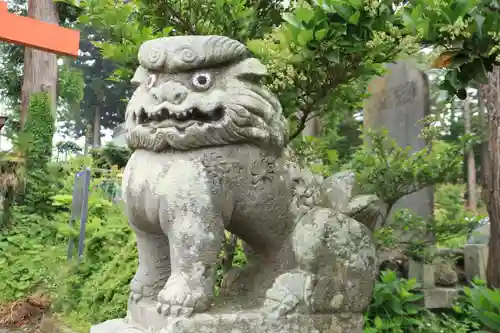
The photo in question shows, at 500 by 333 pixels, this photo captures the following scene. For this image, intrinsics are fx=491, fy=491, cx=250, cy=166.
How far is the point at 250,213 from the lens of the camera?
5.84 feet

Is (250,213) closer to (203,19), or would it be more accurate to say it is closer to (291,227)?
(291,227)

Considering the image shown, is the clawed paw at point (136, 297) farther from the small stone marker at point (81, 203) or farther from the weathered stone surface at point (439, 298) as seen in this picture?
the small stone marker at point (81, 203)

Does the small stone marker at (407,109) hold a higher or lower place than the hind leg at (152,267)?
higher

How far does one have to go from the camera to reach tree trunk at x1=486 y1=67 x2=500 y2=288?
3.47m

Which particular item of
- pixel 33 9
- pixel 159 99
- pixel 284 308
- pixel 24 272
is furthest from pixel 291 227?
pixel 33 9

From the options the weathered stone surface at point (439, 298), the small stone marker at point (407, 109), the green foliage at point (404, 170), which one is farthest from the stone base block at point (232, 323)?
the small stone marker at point (407, 109)

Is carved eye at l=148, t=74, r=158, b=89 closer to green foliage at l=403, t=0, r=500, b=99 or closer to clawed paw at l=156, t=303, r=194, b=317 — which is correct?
clawed paw at l=156, t=303, r=194, b=317

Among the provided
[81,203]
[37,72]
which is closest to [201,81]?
[81,203]

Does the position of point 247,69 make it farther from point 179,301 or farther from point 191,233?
point 179,301

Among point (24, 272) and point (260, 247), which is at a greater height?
point (260, 247)

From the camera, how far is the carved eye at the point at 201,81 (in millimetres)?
1705

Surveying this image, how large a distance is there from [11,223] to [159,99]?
5.76 meters

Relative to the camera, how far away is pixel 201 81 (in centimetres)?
171

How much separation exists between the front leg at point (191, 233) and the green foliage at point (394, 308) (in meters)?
1.70
